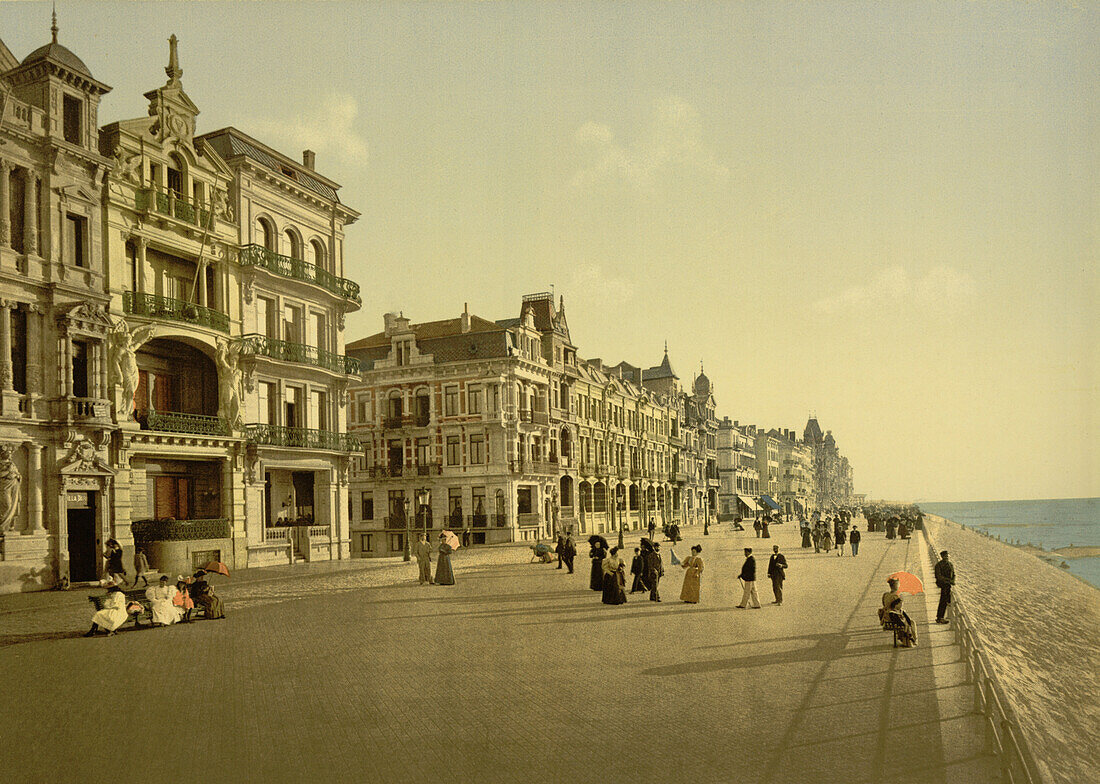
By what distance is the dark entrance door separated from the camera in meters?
23.9

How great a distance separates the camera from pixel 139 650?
14.4 metres

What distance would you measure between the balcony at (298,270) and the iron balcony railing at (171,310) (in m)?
2.52

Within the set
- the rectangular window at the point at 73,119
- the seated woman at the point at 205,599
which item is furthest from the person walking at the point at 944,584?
the rectangular window at the point at 73,119

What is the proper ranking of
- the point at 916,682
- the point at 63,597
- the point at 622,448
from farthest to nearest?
the point at 622,448 → the point at 63,597 → the point at 916,682

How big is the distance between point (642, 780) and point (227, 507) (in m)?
24.6

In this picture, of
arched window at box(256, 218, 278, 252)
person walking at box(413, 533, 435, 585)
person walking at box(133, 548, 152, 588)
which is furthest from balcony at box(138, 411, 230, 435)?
person walking at box(413, 533, 435, 585)

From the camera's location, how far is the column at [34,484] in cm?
2261

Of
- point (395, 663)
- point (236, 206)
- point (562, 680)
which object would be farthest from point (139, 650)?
point (236, 206)

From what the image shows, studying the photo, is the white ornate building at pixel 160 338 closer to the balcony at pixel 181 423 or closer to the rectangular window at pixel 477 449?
the balcony at pixel 181 423

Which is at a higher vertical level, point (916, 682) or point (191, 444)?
point (191, 444)

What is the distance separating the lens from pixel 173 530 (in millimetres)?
26453

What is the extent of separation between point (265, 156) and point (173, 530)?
14455mm

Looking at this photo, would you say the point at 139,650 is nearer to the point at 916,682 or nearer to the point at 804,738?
the point at 804,738

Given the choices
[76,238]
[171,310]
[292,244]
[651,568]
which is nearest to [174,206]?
[171,310]
